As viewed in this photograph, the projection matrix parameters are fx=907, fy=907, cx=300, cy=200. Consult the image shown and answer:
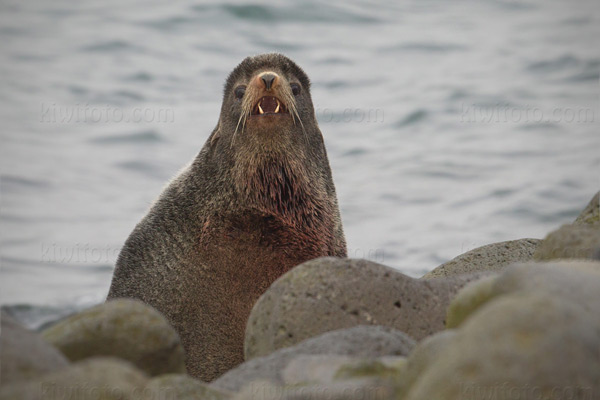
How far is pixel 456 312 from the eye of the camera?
5.20m

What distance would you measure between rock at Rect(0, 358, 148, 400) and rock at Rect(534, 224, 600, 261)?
2940 millimetres

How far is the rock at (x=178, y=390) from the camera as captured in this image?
4375 millimetres

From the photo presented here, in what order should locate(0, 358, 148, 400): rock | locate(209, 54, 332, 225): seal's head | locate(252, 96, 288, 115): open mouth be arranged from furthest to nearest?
locate(252, 96, 288, 115): open mouth → locate(209, 54, 332, 225): seal's head → locate(0, 358, 148, 400): rock

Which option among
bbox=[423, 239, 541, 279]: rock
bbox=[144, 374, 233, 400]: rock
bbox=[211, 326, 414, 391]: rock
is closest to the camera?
bbox=[144, 374, 233, 400]: rock

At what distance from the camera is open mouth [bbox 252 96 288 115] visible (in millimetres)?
8695

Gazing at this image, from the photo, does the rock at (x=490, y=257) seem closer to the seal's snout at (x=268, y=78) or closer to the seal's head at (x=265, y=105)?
the seal's head at (x=265, y=105)

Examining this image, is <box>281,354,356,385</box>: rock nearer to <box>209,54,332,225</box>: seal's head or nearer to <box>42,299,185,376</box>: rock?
<box>42,299,185,376</box>: rock

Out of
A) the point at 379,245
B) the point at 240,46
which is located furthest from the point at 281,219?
the point at 240,46

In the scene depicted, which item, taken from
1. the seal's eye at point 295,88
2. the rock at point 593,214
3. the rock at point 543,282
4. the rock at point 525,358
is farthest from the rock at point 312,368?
the seal's eye at point 295,88

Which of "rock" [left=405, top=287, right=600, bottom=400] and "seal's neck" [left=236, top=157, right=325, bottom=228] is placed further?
"seal's neck" [left=236, top=157, right=325, bottom=228]

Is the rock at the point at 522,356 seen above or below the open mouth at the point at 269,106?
below

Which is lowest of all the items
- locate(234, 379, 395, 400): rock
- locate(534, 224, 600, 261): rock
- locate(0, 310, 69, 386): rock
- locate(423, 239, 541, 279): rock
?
locate(423, 239, 541, 279): rock

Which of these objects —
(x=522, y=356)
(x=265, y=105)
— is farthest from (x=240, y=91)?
(x=522, y=356)

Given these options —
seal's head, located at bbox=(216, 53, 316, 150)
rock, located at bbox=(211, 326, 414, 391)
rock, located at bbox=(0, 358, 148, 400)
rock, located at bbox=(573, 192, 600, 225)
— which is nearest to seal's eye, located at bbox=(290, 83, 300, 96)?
seal's head, located at bbox=(216, 53, 316, 150)
